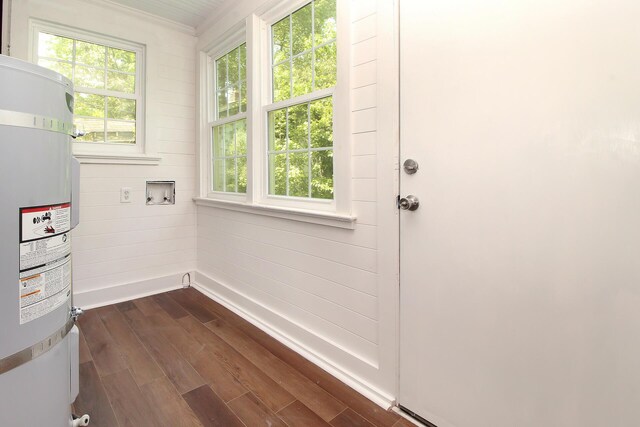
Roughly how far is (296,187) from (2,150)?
159 centimetres

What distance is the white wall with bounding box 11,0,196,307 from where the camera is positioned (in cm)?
285

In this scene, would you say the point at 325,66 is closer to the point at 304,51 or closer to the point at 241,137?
the point at 304,51

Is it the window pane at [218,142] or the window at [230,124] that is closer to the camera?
the window at [230,124]

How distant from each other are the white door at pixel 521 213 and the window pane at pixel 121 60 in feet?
9.10

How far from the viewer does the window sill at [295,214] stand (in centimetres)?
182

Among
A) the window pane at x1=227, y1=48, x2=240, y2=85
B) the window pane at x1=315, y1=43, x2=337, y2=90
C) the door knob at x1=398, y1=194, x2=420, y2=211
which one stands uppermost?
the window pane at x1=227, y1=48, x2=240, y2=85

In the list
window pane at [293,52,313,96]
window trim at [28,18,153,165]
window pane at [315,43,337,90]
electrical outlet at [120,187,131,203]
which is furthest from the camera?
electrical outlet at [120,187,131,203]

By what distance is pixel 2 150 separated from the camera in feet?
3.06

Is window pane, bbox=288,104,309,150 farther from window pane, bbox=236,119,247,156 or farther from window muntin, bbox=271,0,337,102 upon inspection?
window pane, bbox=236,119,247,156

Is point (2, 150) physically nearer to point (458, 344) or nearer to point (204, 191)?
point (458, 344)

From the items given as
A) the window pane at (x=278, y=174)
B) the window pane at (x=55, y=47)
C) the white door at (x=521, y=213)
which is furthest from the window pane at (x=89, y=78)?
the white door at (x=521, y=213)

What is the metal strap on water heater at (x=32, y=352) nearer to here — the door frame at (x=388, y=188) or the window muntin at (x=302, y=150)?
the door frame at (x=388, y=188)

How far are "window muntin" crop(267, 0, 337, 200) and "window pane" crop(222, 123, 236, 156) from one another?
0.63 metres

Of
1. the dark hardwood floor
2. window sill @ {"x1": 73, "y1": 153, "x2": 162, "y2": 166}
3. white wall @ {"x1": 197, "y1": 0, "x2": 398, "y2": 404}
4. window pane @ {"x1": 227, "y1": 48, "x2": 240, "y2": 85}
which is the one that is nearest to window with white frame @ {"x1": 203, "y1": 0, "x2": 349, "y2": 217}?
window pane @ {"x1": 227, "y1": 48, "x2": 240, "y2": 85}
